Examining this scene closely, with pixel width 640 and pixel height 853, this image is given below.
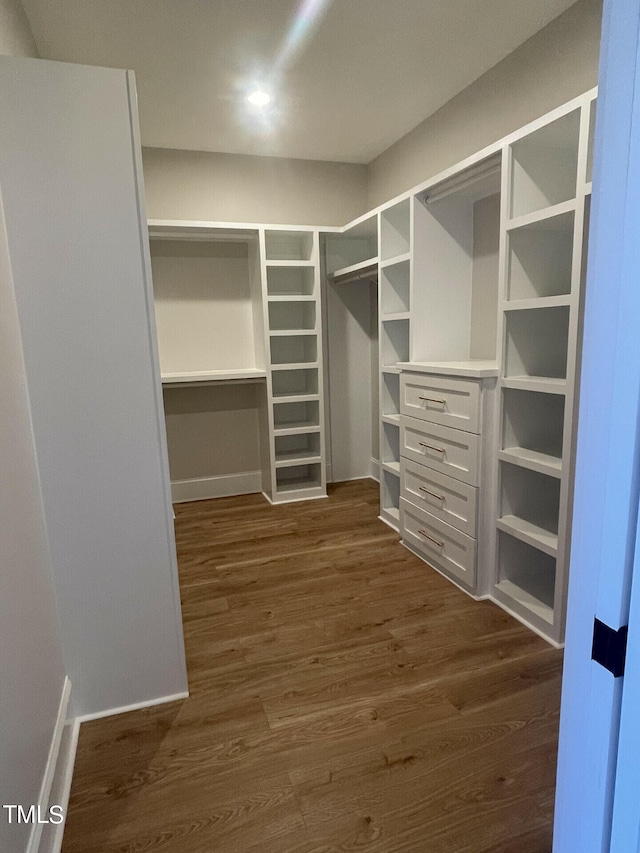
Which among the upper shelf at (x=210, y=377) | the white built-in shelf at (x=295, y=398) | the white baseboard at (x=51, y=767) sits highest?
the upper shelf at (x=210, y=377)

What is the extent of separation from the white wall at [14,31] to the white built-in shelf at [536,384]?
2240 mm

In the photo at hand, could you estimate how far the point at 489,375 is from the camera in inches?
88.7

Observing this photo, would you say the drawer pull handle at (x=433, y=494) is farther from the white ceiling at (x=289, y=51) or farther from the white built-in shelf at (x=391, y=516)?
the white ceiling at (x=289, y=51)

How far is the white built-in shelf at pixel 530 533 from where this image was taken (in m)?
2.09

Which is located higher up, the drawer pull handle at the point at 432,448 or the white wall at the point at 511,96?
the white wall at the point at 511,96

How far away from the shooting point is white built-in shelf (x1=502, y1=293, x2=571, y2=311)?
6.35ft

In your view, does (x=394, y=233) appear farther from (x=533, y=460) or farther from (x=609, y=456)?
(x=609, y=456)

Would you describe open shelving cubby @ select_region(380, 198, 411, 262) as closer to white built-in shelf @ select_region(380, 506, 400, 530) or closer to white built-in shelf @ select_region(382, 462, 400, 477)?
white built-in shelf @ select_region(382, 462, 400, 477)

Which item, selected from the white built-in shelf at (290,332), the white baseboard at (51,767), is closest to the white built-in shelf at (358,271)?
the white built-in shelf at (290,332)

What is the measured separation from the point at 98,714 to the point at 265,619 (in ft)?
2.56

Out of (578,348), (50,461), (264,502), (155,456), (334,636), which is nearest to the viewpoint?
(50,461)

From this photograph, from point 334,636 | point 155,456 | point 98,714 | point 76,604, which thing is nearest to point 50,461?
point 155,456

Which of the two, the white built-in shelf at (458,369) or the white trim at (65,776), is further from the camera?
the white built-in shelf at (458,369)

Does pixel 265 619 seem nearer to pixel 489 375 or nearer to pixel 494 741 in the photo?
pixel 494 741
